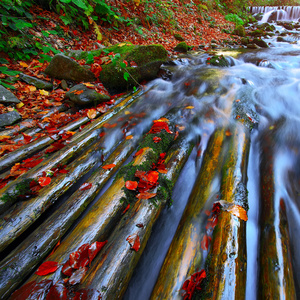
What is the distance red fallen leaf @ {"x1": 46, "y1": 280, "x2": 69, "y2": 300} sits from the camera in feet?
4.17

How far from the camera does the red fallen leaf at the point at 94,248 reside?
5.10 feet

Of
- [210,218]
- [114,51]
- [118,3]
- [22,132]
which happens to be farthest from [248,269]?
[118,3]

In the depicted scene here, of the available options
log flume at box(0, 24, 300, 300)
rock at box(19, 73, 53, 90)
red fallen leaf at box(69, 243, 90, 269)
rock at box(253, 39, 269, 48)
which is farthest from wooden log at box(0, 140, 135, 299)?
rock at box(253, 39, 269, 48)

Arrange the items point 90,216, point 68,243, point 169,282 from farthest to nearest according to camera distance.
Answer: point 90,216 < point 68,243 < point 169,282

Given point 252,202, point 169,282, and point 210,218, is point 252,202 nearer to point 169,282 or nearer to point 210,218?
point 210,218

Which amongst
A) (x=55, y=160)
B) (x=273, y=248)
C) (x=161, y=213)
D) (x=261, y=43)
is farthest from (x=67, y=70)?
(x=261, y=43)

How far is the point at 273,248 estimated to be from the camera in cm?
174

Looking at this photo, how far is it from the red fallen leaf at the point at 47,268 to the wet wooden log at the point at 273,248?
6.10 feet

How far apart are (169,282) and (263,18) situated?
103 feet

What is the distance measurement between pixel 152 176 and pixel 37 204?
55.0 inches

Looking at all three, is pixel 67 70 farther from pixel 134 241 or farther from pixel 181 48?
pixel 181 48

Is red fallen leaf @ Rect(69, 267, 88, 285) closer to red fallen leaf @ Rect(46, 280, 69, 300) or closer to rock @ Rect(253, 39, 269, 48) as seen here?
red fallen leaf @ Rect(46, 280, 69, 300)

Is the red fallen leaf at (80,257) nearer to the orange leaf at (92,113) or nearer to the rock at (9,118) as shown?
the orange leaf at (92,113)

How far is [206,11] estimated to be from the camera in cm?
1559
